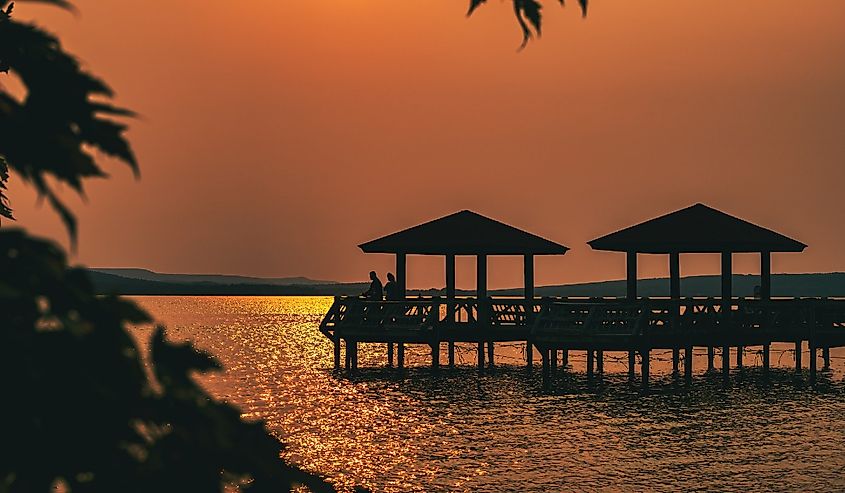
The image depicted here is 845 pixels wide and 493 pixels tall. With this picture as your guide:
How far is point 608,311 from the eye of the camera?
1187 inches

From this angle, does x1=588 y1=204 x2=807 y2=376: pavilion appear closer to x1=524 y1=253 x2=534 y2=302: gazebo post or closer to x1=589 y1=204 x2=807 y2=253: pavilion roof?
x1=589 y1=204 x2=807 y2=253: pavilion roof

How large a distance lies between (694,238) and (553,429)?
11473mm

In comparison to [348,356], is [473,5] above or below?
above

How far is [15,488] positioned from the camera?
1920 millimetres

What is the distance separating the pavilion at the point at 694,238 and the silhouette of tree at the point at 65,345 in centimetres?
3111

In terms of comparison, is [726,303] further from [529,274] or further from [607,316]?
[529,274]

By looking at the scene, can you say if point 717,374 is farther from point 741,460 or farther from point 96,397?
point 96,397

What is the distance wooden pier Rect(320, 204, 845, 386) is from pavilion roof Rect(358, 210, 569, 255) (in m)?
0.04

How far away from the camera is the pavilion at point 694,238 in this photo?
111 feet

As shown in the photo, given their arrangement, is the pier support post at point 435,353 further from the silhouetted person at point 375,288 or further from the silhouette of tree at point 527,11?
the silhouette of tree at point 527,11

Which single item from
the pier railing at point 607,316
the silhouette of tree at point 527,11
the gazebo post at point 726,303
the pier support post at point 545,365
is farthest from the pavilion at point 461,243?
the silhouette of tree at point 527,11

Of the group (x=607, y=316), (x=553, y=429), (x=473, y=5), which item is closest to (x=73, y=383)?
(x=473, y=5)

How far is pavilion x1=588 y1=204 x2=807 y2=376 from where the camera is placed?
111ft

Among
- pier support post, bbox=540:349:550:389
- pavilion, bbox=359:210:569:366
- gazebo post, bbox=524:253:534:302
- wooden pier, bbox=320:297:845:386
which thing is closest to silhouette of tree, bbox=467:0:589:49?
wooden pier, bbox=320:297:845:386
